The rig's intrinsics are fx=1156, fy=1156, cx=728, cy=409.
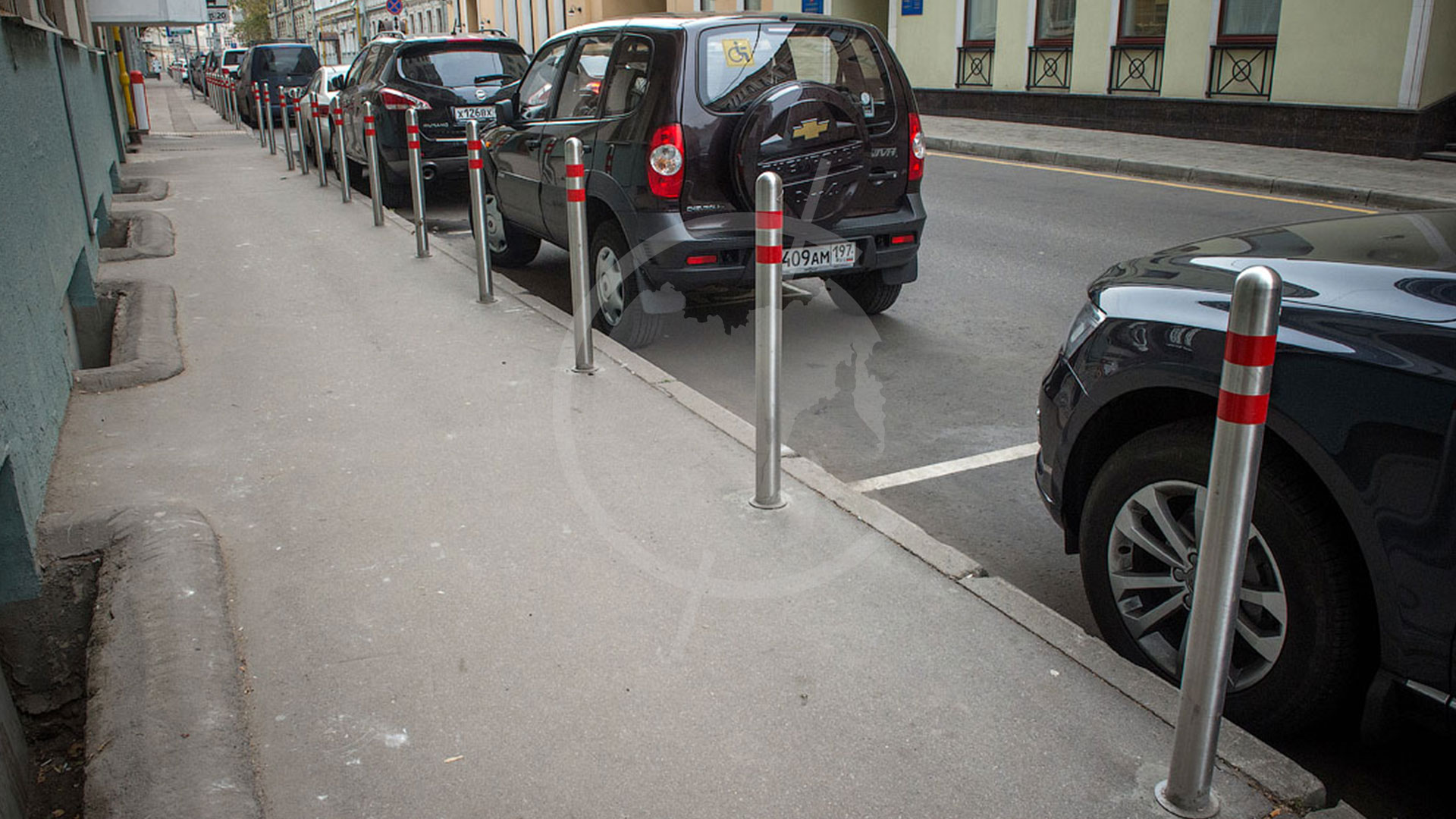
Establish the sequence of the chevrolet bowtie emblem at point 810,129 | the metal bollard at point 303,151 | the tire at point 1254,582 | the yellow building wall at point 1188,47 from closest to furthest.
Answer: the tire at point 1254,582 → the chevrolet bowtie emblem at point 810,129 → the metal bollard at point 303,151 → the yellow building wall at point 1188,47

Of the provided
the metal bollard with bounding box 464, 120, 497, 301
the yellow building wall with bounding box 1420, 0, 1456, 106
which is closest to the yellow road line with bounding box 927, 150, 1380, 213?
the yellow building wall with bounding box 1420, 0, 1456, 106

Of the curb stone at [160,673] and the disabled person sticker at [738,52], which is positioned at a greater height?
the disabled person sticker at [738,52]

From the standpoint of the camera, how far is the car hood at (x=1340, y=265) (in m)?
2.58

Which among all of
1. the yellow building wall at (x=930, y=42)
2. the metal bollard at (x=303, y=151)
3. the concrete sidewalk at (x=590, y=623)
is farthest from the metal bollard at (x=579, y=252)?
the yellow building wall at (x=930, y=42)

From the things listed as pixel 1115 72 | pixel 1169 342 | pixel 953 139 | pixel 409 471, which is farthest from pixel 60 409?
pixel 1115 72

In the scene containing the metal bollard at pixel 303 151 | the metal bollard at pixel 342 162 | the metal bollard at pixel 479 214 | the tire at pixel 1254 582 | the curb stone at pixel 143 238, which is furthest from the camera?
the metal bollard at pixel 303 151

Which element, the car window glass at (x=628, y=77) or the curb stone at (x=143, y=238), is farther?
the curb stone at (x=143, y=238)

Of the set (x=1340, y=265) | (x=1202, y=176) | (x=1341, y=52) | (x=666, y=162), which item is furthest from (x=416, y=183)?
(x=1341, y=52)

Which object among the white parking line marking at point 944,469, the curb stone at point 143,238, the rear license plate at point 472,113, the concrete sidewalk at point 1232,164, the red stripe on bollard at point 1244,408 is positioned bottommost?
the white parking line marking at point 944,469

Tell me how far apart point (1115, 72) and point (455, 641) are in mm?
18343

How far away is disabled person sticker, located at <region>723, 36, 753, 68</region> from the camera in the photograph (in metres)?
6.16

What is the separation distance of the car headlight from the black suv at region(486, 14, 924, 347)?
8.83ft

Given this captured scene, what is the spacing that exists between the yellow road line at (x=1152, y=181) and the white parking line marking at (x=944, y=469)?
6.52 metres

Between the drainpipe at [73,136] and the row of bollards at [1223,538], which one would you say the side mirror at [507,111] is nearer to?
the drainpipe at [73,136]
